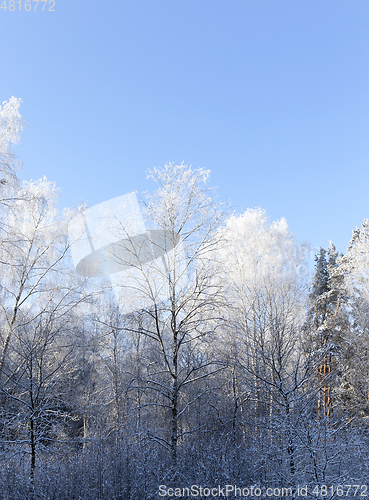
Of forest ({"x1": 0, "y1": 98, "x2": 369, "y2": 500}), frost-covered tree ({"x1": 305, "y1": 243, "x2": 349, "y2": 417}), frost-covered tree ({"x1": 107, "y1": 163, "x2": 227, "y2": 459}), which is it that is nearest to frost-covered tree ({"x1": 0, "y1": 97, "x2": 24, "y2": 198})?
forest ({"x1": 0, "y1": 98, "x2": 369, "y2": 500})

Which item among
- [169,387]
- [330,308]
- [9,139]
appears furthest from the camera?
[330,308]

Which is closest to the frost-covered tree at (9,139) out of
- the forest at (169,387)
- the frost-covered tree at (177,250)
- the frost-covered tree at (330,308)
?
the forest at (169,387)

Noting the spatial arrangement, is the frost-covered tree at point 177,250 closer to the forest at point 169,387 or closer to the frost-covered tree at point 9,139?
the forest at point 169,387

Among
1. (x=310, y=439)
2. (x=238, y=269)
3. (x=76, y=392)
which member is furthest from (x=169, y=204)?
(x=76, y=392)

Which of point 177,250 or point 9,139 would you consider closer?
point 177,250

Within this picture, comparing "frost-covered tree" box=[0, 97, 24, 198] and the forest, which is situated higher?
"frost-covered tree" box=[0, 97, 24, 198]

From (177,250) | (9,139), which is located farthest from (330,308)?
(9,139)

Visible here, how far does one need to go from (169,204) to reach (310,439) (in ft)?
18.3

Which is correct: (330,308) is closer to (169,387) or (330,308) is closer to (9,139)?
(169,387)

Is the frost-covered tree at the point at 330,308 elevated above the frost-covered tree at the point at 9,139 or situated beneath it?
situated beneath

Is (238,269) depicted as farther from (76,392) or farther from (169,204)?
(76,392)

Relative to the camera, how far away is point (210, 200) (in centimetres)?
833

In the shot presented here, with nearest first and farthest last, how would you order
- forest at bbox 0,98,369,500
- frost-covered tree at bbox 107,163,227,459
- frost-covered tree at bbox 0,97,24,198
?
forest at bbox 0,98,369,500 < frost-covered tree at bbox 107,163,227,459 < frost-covered tree at bbox 0,97,24,198

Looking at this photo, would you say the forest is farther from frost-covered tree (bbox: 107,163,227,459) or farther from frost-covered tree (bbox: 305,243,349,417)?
frost-covered tree (bbox: 305,243,349,417)
